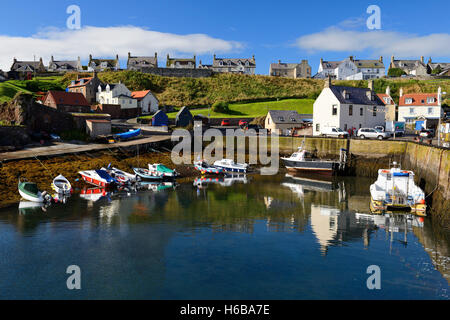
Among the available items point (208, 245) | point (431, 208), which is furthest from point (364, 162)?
point (208, 245)

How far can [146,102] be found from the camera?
8062cm

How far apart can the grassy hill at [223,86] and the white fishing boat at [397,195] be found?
6477 cm

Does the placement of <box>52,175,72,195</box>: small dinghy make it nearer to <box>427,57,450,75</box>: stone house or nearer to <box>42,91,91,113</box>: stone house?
<box>42,91,91,113</box>: stone house

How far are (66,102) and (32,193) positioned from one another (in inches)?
1658

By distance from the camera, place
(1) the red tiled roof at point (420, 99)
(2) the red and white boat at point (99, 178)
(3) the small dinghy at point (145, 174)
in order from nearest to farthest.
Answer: (2) the red and white boat at point (99, 178)
(3) the small dinghy at point (145, 174)
(1) the red tiled roof at point (420, 99)

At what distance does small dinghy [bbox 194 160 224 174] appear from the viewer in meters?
44.0

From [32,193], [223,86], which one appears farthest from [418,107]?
[32,193]

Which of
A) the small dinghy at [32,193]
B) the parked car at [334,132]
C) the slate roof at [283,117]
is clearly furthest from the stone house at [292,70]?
the small dinghy at [32,193]

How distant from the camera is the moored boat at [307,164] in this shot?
43906 mm

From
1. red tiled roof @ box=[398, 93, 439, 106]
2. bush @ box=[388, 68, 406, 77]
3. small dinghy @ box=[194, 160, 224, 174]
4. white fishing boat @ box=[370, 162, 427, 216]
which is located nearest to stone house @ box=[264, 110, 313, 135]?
small dinghy @ box=[194, 160, 224, 174]

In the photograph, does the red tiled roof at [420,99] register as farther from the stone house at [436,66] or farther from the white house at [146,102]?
the white house at [146,102]

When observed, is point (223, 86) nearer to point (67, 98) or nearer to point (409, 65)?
point (67, 98)
